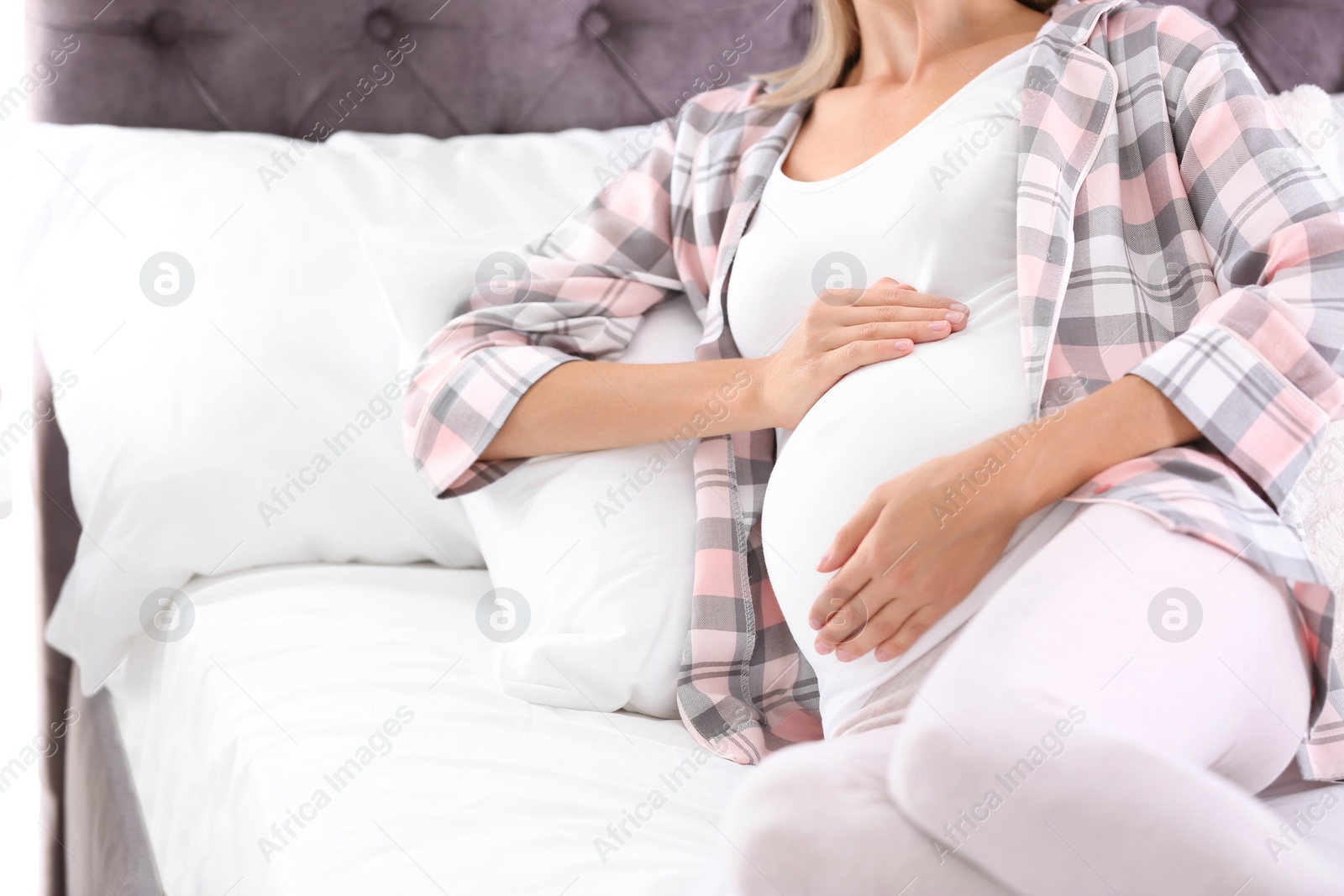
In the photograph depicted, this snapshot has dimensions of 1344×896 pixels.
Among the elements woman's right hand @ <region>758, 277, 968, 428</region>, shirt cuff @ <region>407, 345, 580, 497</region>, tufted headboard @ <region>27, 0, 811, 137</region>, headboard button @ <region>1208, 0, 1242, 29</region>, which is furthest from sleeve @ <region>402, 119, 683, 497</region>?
headboard button @ <region>1208, 0, 1242, 29</region>

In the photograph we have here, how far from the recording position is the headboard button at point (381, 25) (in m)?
1.37

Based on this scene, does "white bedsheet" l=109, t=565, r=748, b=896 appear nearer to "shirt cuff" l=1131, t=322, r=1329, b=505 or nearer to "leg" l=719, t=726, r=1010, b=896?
"leg" l=719, t=726, r=1010, b=896

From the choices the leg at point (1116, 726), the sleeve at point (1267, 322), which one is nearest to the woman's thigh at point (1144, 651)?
the leg at point (1116, 726)

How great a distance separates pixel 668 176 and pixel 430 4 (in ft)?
1.72

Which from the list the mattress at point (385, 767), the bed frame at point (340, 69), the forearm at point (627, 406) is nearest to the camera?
the mattress at point (385, 767)

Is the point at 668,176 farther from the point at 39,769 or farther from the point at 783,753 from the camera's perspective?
the point at 39,769

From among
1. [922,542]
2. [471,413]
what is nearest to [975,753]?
[922,542]

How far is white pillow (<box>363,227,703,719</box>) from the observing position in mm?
851

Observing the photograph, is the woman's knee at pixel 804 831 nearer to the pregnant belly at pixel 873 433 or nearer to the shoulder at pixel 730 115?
the pregnant belly at pixel 873 433

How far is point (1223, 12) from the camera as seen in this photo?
1.45 metres

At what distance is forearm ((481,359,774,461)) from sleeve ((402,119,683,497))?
0.07 feet

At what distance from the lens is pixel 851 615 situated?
27.7 inches

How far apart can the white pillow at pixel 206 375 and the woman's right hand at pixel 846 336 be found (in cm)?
43

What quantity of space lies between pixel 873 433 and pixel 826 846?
340 millimetres
